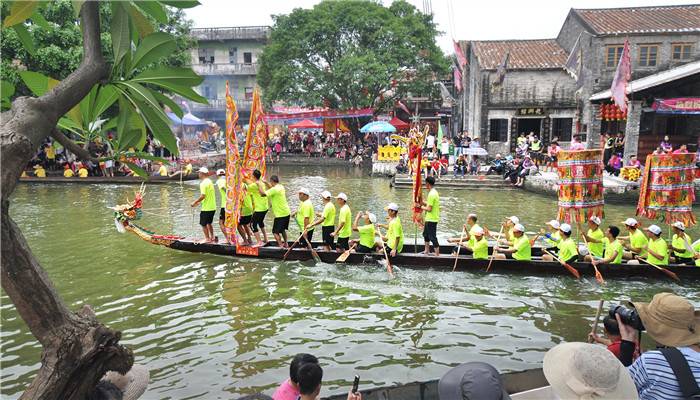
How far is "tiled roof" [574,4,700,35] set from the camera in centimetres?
2373

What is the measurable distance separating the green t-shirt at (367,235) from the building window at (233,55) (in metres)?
37.0

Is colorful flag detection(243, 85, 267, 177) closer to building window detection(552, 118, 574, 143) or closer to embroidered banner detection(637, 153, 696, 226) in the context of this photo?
embroidered banner detection(637, 153, 696, 226)

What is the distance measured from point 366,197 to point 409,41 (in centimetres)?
1458

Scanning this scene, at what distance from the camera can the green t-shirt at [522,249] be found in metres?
9.56

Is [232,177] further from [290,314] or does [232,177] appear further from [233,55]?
[233,55]

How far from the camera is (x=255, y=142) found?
33.6 ft

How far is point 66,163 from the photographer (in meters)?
24.5

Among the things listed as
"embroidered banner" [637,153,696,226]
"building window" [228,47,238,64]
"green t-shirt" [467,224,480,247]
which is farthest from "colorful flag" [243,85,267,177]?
"building window" [228,47,238,64]

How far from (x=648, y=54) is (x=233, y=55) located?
32202mm

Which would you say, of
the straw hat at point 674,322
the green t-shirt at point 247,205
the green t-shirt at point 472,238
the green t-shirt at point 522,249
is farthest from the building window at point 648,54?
the straw hat at point 674,322

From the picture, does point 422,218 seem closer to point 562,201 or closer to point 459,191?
point 562,201

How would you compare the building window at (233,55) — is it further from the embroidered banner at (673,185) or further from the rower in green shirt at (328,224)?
the embroidered banner at (673,185)

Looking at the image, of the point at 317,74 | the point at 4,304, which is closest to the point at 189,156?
the point at 317,74

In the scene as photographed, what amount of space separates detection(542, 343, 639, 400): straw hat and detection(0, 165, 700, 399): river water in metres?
3.42
